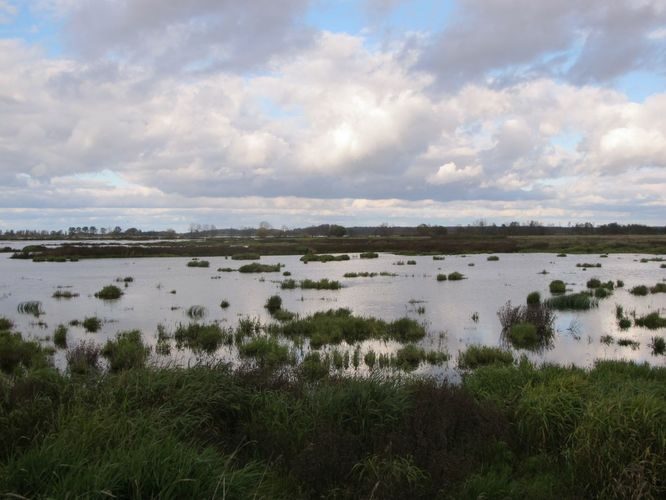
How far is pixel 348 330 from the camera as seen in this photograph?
70.6ft

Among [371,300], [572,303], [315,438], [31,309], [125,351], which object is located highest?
[315,438]

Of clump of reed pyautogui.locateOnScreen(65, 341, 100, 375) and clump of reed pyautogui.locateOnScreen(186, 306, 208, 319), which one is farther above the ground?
clump of reed pyautogui.locateOnScreen(65, 341, 100, 375)

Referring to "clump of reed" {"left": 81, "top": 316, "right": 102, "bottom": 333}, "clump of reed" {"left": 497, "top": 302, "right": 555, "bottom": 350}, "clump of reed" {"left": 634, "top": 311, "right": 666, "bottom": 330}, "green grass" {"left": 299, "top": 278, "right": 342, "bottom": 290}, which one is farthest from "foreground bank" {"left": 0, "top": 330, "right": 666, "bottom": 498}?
"green grass" {"left": 299, "top": 278, "right": 342, "bottom": 290}

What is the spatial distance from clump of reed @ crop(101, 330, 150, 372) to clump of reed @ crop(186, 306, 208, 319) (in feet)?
20.2

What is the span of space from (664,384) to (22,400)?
12385 millimetres

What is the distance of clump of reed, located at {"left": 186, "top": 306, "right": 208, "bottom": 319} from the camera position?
26509 mm

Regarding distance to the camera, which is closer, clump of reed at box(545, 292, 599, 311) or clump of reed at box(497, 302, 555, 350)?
clump of reed at box(497, 302, 555, 350)

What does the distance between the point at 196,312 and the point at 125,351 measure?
1056cm

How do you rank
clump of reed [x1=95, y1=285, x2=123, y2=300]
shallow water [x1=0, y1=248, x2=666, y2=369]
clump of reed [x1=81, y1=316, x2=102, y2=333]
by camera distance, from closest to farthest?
shallow water [x1=0, y1=248, x2=666, y2=369] < clump of reed [x1=81, y1=316, x2=102, y2=333] < clump of reed [x1=95, y1=285, x2=123, y2=300]

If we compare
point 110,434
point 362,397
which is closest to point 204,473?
point 110,434

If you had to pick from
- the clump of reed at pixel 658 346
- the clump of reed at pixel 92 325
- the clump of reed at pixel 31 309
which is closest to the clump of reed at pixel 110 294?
the clump of reed at pixel 31 309

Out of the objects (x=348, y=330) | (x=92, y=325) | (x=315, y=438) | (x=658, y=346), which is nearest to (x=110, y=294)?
(x=92, y=325)

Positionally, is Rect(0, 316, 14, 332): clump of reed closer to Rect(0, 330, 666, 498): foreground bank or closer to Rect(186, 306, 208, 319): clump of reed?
Rect(186, 306, 208, 319): clump of reed

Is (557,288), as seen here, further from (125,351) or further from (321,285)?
(125,351)
